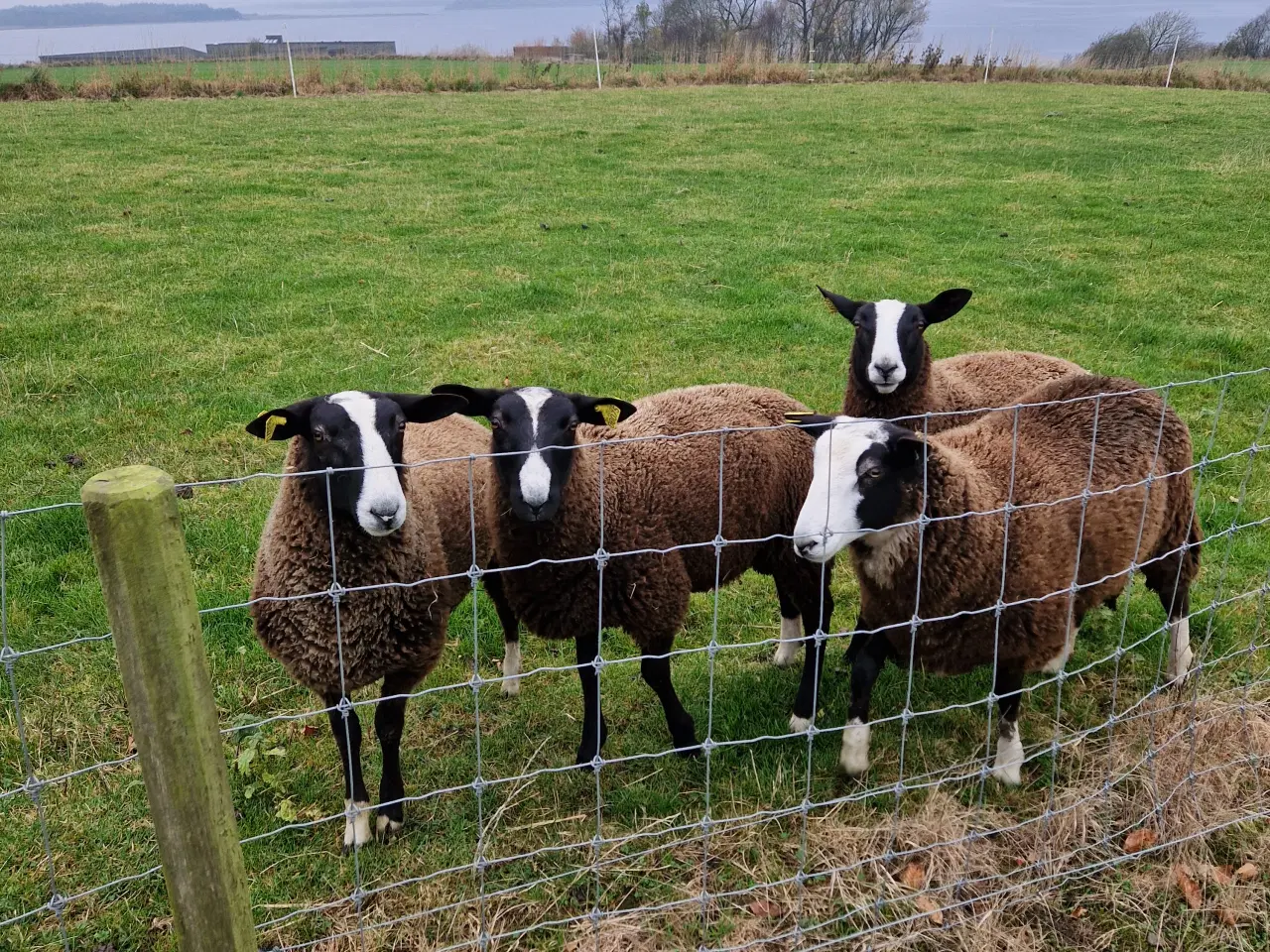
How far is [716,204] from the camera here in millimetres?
12656

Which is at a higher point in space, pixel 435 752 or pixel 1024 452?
pixel 1024 452

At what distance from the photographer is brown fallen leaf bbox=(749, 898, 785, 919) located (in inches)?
114

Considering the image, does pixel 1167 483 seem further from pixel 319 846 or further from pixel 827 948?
pixel 319 846

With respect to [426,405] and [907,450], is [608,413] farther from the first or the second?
[907,450]

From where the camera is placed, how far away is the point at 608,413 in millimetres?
3500

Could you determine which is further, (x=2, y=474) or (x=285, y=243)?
(x=285, y=243)

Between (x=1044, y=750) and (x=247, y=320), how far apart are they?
23.7ft

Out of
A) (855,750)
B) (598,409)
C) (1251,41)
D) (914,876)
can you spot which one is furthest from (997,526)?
(1251,41)

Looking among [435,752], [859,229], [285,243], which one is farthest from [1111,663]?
[285,243]

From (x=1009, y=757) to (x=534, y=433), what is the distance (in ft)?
6.88

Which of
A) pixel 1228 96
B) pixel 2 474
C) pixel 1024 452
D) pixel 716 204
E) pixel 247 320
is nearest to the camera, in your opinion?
pixel 1024 452

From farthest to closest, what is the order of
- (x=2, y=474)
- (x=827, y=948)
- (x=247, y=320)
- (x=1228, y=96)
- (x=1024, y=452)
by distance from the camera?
(x=1228, y=96), (x=247, y=320), (x=2, y=474), (x=1024, y=452), (x=827, y=948)

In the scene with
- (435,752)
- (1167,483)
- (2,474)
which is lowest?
(435,752)

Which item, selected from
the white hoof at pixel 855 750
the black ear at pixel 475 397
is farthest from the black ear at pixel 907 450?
the black ear at pixel 475 397
